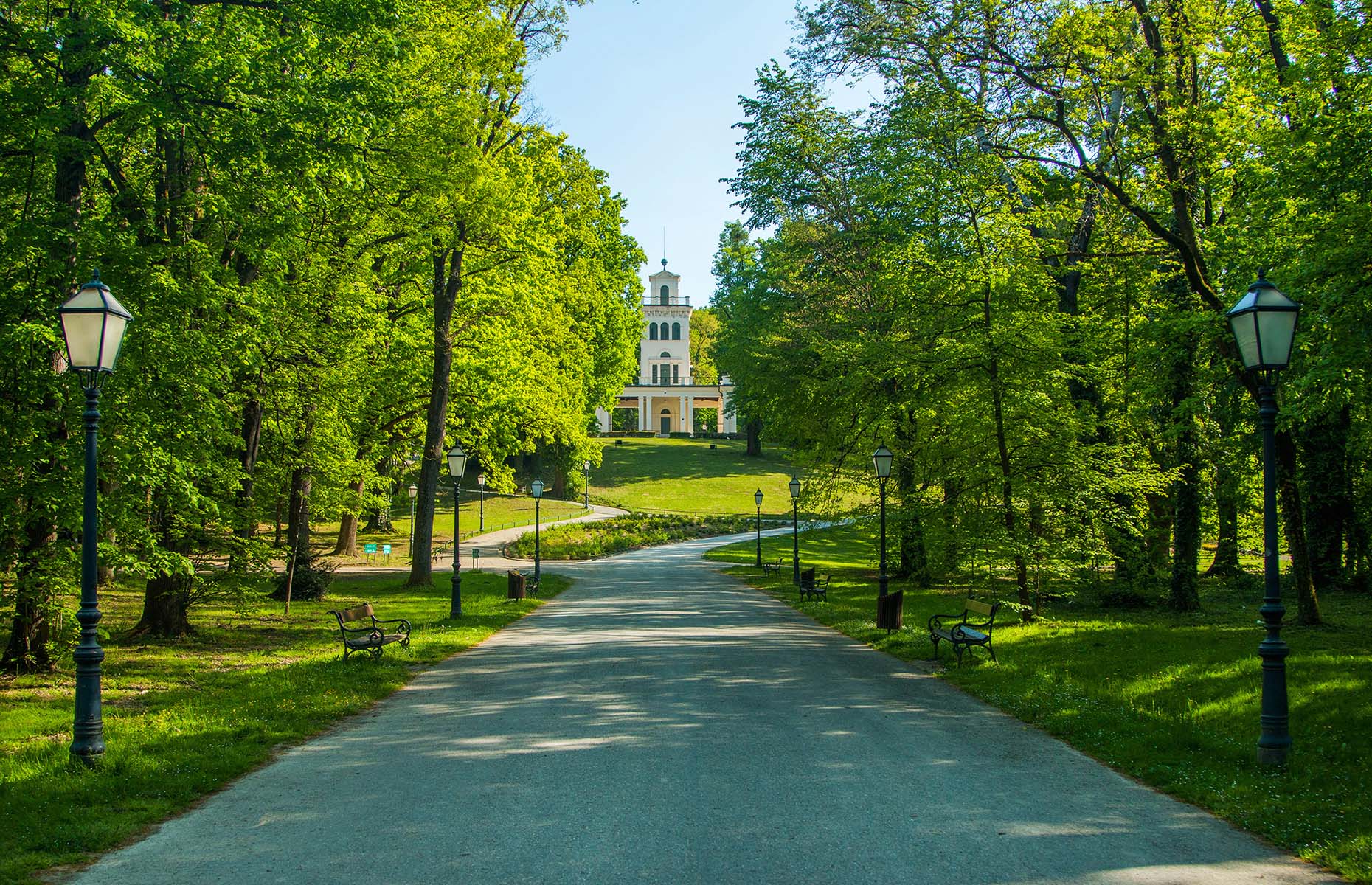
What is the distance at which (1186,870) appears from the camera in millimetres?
5281

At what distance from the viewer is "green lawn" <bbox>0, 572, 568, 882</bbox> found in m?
6.25

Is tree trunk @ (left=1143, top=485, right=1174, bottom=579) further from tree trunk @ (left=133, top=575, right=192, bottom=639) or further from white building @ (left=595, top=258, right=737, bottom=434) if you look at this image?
white building @ (left=595, top=258, right=737, bottom=434)

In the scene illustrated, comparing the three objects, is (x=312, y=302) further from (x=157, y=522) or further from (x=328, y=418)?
(x=157, y=522)

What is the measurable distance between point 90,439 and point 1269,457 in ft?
33.4

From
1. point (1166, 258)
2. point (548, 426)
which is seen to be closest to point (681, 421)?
point (548, 426)

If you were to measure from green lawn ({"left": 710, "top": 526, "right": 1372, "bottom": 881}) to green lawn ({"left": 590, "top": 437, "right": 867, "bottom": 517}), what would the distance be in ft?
121

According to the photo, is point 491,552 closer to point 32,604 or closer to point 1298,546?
point 32,604

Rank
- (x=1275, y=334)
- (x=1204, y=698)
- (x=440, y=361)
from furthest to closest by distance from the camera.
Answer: (x=440, y=361) < (x=1204, y=698) < (x=1275, y=334)

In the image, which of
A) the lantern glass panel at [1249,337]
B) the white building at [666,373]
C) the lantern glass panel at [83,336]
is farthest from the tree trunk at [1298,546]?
the white building at [666,373]

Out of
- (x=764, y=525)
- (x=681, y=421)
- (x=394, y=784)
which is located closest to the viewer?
(x=394, y=784)

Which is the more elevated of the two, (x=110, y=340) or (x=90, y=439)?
(x=110, y=340)

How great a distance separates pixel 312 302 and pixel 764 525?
41.1 m

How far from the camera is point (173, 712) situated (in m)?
9.56

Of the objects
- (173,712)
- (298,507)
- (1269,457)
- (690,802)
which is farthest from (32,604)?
(1269,457)
